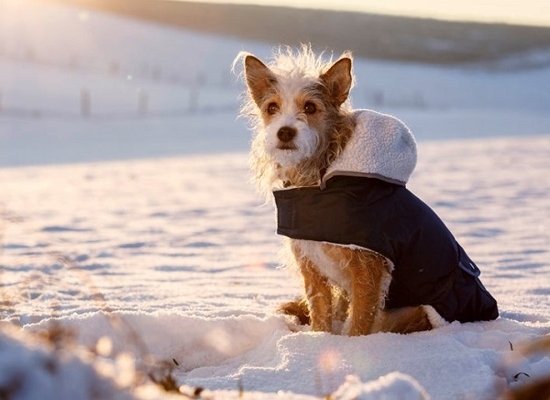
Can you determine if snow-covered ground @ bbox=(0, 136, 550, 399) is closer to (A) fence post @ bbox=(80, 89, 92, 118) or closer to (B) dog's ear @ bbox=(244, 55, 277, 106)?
(B) dog's ear @ bbox=(244, 55, 277, 106)

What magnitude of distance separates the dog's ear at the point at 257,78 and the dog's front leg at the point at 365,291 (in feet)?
3.81

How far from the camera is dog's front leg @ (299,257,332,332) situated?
14.6 ft

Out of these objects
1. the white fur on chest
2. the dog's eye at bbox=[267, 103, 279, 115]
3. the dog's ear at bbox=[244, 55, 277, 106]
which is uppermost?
the dog's ear at bbox=[244, 55, 277, 106]

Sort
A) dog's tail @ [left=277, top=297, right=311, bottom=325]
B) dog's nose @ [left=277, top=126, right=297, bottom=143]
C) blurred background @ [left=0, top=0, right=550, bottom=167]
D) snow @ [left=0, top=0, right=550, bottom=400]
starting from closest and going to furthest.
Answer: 1. snow @ [left=0, top=0, right=550, bottom=400]
2. dog's nose @ [left=277, top=126, right=297, bottom=143]
3. dog's tail @ [left=277, top=297, right=311, bottom=325]
4. blurred background @ [left=0, top=0, right=550, bottom=167]

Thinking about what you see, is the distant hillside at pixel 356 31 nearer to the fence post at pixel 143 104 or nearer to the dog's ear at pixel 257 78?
the fence post at pixel 143 104

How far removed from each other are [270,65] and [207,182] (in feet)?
28.0

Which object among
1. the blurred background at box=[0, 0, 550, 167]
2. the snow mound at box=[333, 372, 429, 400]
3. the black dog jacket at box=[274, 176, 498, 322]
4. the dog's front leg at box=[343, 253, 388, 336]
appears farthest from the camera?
the blurred background at box=[0, 0, 550, 167]

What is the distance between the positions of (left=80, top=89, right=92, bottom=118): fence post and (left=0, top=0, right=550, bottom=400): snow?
2.29 metres

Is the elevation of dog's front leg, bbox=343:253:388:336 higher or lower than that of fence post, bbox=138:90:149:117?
higher

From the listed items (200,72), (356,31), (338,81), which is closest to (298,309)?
(338,81)

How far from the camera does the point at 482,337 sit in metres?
3.93

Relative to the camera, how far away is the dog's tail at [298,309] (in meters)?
4.76

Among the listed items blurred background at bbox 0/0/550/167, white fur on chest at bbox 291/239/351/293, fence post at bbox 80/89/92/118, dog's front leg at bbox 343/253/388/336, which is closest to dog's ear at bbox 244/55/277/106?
white fur on chest at bbox 291/239/351/293

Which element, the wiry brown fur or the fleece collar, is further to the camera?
the wiry brown fur
